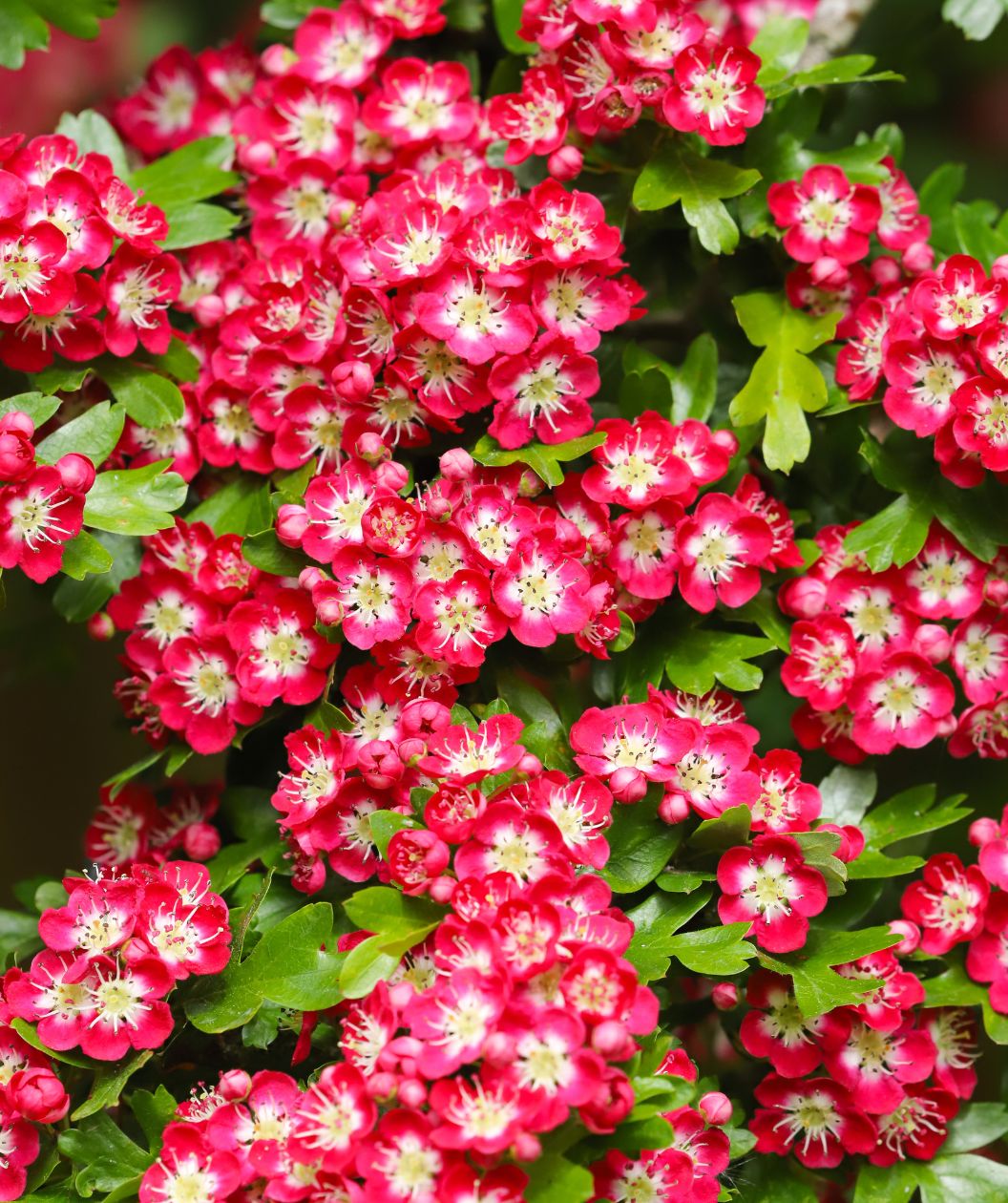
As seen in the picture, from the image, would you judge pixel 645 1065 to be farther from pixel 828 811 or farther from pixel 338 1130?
pixel 828 811

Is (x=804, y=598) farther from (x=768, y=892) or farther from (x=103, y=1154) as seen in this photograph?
(x=103, y=1154)

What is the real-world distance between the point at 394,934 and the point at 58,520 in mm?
467

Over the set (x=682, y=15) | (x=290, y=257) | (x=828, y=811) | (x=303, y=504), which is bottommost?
(x=828, y=811)

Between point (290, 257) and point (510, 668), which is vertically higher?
point (290, 257)

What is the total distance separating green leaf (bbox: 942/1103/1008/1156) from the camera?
1.29 meters

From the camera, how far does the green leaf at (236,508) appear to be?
1348mm

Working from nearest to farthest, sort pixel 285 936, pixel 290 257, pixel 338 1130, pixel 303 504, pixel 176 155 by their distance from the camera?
pixel 338 1130 < pixel 285 936 < pixel 303 504 < pixel 290 257 < pixel 176 155

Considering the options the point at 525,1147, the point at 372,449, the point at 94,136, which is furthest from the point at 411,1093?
the point at 94,136

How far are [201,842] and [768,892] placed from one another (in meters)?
0.53

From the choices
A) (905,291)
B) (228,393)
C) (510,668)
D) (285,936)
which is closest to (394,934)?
(285,936)

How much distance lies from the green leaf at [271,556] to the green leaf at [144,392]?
18 centimetres

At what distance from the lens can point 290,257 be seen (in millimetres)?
1392

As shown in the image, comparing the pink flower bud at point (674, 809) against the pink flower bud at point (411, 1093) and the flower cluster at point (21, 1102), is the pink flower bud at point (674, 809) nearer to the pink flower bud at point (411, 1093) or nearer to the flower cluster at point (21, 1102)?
the pink flower bud at point (411, 1093)

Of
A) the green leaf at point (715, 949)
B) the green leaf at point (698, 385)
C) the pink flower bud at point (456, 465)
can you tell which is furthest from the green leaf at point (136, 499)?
the green leaf at point (715, 949)
